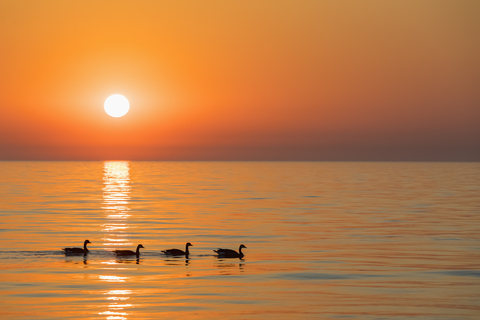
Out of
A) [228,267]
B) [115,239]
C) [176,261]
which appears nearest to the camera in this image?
[228,267]

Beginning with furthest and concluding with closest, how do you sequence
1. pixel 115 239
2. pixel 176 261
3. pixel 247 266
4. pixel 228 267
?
pixel 115 239
pixel 176 261
pixel 247 266
pixel 228 267

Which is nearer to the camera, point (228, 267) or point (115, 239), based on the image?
point (228, 267)

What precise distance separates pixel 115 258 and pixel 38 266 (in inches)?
147

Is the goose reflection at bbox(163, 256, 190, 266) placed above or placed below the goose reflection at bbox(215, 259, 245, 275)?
above

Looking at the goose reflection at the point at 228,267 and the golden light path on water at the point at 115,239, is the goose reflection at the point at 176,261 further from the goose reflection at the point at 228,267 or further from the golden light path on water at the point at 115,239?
the golden light path on water at the point at 115,239

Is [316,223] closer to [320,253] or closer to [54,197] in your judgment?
[320,253]

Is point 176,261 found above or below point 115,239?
below

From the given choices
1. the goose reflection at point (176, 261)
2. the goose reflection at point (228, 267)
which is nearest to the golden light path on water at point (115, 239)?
the goose reflection at point (176, 261)

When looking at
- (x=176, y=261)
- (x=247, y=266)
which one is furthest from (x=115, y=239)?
(x=247, y=266)

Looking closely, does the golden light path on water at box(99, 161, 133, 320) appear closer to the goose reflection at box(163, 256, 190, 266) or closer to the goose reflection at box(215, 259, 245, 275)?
the goose reflection at box(163, 256, 190, 266)

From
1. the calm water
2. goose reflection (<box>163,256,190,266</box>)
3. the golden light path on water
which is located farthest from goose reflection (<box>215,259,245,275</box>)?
the golden light path on water

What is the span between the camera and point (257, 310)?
20.0 metres

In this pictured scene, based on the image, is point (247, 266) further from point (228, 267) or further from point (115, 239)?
point (115, 239)

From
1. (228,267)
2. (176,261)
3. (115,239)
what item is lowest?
(228,267)
